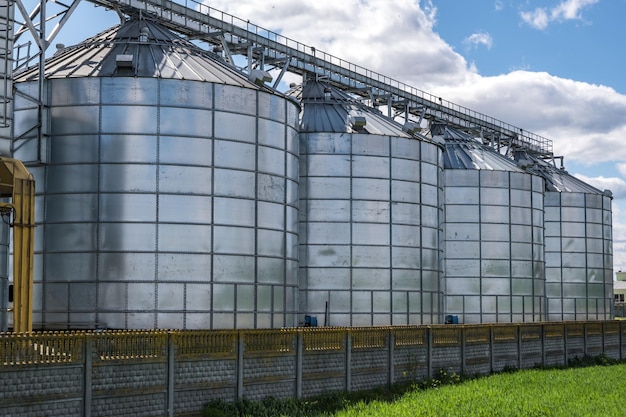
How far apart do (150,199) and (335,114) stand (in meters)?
18.6

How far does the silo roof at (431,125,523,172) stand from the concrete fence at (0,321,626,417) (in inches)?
801

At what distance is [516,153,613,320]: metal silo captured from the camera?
2899 inches

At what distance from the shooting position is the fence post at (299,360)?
1337 inches

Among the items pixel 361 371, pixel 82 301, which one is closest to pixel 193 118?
pixel 82 301

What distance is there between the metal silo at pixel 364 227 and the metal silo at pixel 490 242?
985cm

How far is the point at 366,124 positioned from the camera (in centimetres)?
5225

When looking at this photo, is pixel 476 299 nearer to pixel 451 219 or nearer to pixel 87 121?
pixel 451 219

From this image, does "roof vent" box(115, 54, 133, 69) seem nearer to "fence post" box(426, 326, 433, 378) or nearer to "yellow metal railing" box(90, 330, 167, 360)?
"yellow metal railing" box(90, 330, 167, 360)

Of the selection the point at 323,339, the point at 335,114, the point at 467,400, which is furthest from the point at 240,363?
the point at 335,114

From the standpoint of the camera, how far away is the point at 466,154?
66062 millimetres

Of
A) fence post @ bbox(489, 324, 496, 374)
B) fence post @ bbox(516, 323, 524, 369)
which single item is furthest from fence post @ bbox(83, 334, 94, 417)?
fence post @ bbox(516, 323, 524, 369)

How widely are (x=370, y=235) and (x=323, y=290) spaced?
3846 millimetres

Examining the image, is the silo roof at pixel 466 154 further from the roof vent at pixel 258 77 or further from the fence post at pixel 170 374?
the fence post at pixel 170 374

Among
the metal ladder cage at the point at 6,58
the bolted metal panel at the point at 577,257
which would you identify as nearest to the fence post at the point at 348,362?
the metal ladder cage at the point at 6,58
